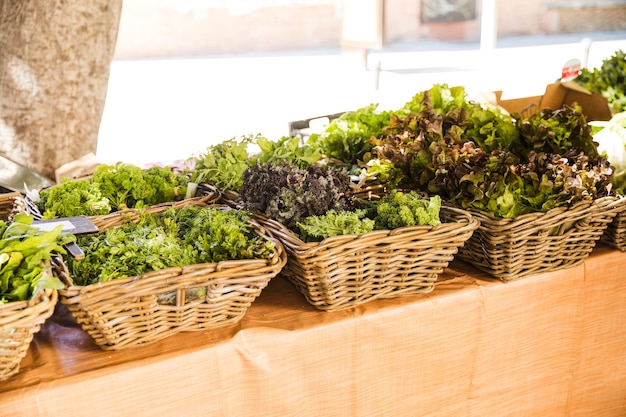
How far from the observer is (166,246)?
1713 mm

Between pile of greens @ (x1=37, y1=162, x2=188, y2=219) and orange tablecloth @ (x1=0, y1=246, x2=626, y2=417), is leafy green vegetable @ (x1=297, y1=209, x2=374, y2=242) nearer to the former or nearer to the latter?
orange tablecloth @ (x1=0, y1=246, x2=626, y2=417)

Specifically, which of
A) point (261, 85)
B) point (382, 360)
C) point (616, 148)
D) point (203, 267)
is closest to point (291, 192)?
point (203, 267)

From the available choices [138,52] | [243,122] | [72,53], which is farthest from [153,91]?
[72,53]

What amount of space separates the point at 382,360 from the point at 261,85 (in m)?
11.2

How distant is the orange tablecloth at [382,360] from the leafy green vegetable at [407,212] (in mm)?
243

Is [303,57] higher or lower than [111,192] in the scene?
higher

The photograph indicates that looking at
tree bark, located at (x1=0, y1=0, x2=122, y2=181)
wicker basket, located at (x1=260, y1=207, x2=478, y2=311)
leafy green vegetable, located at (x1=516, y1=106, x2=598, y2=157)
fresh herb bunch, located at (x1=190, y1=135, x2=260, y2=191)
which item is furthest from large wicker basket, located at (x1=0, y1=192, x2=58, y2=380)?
tree bark, located at (x1=0, y1=0, x2=122, y2=181)

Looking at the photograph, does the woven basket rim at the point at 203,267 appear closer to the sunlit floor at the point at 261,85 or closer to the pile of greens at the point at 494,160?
the pile of greens at the point at 494,160

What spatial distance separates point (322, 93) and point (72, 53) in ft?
27.7

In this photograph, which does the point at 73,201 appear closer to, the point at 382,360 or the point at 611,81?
the point at 382,360

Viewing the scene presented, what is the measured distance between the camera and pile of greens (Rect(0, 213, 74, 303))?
57.2 inches

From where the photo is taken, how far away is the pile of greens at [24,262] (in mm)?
1452

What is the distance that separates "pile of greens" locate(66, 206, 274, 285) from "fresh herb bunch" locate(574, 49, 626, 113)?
2756mm

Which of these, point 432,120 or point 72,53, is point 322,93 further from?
point 432,120
